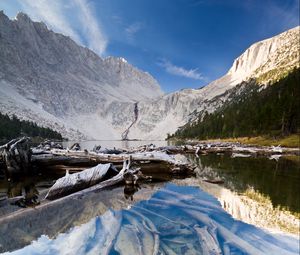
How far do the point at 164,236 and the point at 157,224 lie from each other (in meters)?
0.94

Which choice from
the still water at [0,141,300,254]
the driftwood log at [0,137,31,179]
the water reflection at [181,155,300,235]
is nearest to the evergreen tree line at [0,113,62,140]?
the driftwood log at [0,137,31,179]

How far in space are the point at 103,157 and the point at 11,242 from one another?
42.0ft

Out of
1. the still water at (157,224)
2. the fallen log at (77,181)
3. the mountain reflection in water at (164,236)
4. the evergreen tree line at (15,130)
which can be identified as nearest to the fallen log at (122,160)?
the fallen log at (77,181)

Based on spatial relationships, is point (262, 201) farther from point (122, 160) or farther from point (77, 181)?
point (122, 160)

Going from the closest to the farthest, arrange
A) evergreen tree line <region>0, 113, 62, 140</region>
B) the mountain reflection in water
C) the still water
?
the mountain reflection in water, the still water, evergreen tree line <region>0, 113, 62, 140</region>

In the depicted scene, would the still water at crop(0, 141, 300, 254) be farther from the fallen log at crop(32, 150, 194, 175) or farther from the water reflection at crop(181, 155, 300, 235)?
the fallen log at crop(32, 150, 194, 175)

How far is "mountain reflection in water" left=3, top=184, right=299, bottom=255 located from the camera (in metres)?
6.06

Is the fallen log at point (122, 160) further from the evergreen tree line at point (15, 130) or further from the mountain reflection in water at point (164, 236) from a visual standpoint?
the evergreen tree line at point (15, 130)

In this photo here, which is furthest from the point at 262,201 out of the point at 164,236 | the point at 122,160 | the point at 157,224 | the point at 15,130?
the point at 15,130

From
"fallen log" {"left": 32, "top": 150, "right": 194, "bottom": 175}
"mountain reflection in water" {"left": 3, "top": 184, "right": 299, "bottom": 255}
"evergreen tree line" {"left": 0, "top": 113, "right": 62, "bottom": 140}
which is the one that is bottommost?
"mountain reflection in water" {"left": 3, "top": 184, "right": 299, "bottom": 255}

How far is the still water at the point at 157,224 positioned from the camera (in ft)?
20.4

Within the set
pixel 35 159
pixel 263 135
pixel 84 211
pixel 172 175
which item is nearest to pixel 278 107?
pixel 263 135

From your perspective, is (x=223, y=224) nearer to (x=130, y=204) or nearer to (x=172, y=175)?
(x=130, y=204)

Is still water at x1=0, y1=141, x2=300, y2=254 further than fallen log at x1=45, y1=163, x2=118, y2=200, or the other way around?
fallen log at x1=45, y1=163, x2=118, y2=200
